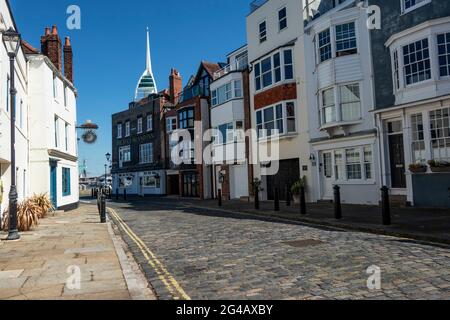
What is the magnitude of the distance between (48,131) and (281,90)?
13.3m

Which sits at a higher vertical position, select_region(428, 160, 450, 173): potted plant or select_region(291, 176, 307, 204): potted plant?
select_region(428, 160, 450, 173): potted plant

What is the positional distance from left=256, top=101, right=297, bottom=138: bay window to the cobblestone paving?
12.2 m

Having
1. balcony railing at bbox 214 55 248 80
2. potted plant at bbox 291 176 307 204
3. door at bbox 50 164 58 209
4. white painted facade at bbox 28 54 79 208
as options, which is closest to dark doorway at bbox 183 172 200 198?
balcony railing at bbox 214 55 248 80

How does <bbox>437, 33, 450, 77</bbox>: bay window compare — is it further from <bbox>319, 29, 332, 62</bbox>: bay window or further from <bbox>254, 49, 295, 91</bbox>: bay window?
<bbox>254, 49, 295, 91</bbox>: bay window

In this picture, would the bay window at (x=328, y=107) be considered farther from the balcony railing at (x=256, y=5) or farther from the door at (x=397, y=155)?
the balcony railing at (x=256, y=5)

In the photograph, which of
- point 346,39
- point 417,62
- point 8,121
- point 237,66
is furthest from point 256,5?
point 8,121

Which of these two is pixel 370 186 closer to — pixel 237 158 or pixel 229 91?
pixel 237 158

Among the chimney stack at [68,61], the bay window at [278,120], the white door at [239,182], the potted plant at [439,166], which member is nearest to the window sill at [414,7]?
the potted plant at [439,166]

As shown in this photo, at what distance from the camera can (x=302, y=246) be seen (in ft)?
30.7

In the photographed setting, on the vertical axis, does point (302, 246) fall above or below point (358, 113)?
below

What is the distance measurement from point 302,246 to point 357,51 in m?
13.4

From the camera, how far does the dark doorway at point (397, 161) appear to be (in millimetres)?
17828

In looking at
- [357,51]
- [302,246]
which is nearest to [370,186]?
[357,51]

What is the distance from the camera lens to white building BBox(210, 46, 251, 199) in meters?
28.3
